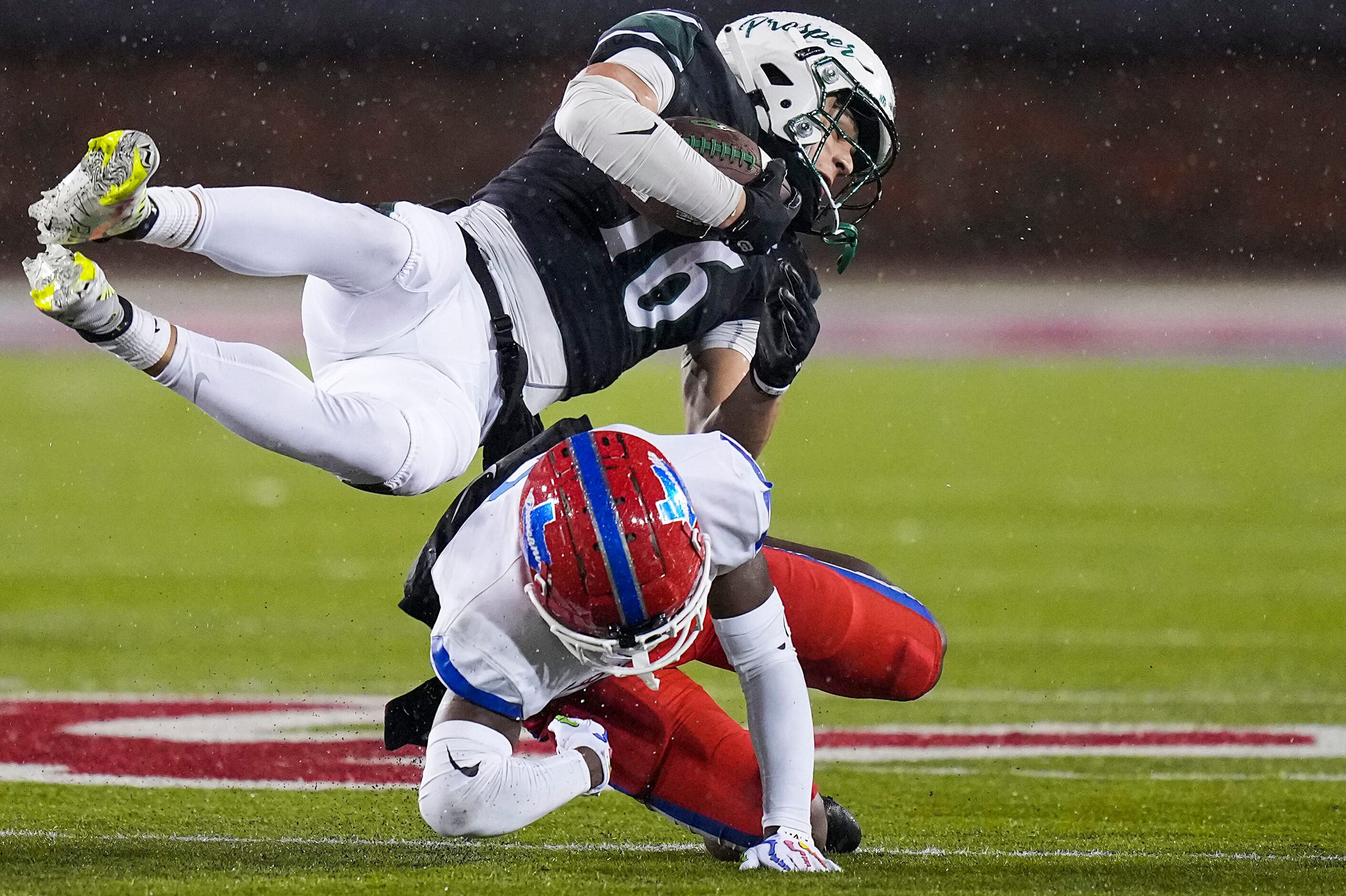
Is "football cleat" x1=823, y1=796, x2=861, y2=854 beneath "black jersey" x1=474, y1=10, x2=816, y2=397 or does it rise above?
beneath

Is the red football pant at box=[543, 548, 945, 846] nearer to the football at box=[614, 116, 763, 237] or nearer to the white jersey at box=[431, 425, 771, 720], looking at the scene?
the white jersey at box=[431, 425, 771, 720]

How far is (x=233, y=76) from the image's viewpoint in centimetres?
1434

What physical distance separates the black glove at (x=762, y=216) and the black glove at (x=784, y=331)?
0.46 ft

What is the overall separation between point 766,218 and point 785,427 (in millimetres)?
8187

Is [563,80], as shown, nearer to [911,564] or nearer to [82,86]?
[82,86]

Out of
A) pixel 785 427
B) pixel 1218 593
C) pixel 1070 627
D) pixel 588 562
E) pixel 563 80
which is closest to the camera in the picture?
pixel 588 562

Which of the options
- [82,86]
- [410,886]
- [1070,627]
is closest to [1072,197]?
[82,86]

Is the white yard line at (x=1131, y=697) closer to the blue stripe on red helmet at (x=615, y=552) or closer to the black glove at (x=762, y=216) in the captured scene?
the black glove at (x=762, y=216)

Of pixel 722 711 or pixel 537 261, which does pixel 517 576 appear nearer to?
pixel 722 711

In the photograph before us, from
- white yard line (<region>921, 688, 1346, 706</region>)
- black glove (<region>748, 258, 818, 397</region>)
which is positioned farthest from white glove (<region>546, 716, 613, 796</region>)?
white yard line (<region>921, 688, 1346, 706</region>)

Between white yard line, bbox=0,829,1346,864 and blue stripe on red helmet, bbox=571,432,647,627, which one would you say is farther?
white yard line, bbox=0,829,1346,864

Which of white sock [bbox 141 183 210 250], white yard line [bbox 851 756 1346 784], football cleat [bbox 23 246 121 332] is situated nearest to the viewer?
football cleat [bbox 23 246 121 332]

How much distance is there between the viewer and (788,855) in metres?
2.48

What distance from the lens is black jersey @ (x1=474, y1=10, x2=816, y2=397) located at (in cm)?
307
